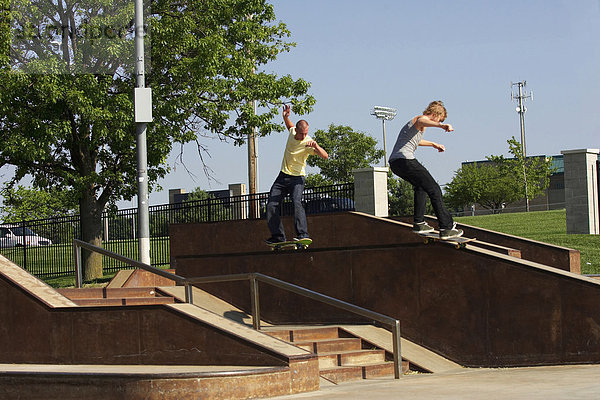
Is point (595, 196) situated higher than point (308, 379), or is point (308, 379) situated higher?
point (595, 196)

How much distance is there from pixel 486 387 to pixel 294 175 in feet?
18.4

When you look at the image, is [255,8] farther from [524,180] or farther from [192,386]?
[524,180]

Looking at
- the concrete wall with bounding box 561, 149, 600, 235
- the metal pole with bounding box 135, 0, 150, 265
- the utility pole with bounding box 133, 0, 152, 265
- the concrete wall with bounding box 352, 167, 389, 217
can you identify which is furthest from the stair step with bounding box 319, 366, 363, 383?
the concrete wall with bounding box 561, 149, 600, 235

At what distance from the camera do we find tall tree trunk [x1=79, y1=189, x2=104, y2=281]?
73.3 feet

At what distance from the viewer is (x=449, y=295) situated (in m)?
10.3

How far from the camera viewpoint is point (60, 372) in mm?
7816

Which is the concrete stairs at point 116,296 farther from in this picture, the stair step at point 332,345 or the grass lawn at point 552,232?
the grass lawn at point 552,232

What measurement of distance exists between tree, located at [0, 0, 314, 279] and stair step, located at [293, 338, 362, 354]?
12.0m

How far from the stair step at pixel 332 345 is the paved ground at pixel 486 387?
120cm

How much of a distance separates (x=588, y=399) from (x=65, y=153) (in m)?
19.7

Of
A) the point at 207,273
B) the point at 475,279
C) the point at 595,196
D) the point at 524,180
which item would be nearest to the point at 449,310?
the point at 475,279

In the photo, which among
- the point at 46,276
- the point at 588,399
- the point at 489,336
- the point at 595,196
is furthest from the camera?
the point at 46,276

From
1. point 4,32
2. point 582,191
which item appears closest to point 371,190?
point 582,191

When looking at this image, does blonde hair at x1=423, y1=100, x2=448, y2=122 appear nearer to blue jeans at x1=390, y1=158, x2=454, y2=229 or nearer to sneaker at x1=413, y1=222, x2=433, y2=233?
blue jeans at x1=390, y1=158, x2=454, y2=229
